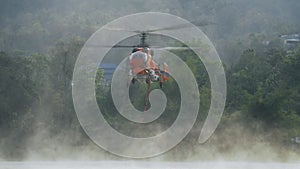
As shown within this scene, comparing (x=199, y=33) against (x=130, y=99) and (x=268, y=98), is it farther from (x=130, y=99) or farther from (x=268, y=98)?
(x=268, y=98)

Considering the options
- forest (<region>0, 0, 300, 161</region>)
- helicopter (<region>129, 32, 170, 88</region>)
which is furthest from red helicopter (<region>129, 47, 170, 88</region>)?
forest (<region>0, 0, 300, 161</region>)

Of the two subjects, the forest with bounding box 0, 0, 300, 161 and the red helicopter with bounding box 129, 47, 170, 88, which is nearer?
the red helicopter with bounding box 129, 47, 170, 88

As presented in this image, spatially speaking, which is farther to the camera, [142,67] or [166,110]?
[166,110]

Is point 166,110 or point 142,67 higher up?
point 166,110

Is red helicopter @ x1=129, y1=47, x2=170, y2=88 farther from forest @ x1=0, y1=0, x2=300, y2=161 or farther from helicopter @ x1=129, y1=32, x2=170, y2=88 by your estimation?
forest @ x1=0, y1=0, x2=300, y2=161

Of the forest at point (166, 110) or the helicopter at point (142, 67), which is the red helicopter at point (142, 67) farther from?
the forest at point (166, 110)

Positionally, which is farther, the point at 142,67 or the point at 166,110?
the point at 166,110

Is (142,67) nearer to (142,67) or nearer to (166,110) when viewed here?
(142,67)

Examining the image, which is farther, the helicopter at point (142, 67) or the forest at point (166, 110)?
the forest at point (166, 110)

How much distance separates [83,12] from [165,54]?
55127 mm

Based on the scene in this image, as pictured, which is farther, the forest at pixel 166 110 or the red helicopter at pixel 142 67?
the forest at pixel 166 110

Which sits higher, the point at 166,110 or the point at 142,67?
the point at 166,110

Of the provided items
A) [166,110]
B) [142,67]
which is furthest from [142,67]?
→ [166,110]

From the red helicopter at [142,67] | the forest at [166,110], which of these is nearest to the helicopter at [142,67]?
the red helicopter at [142,67]
